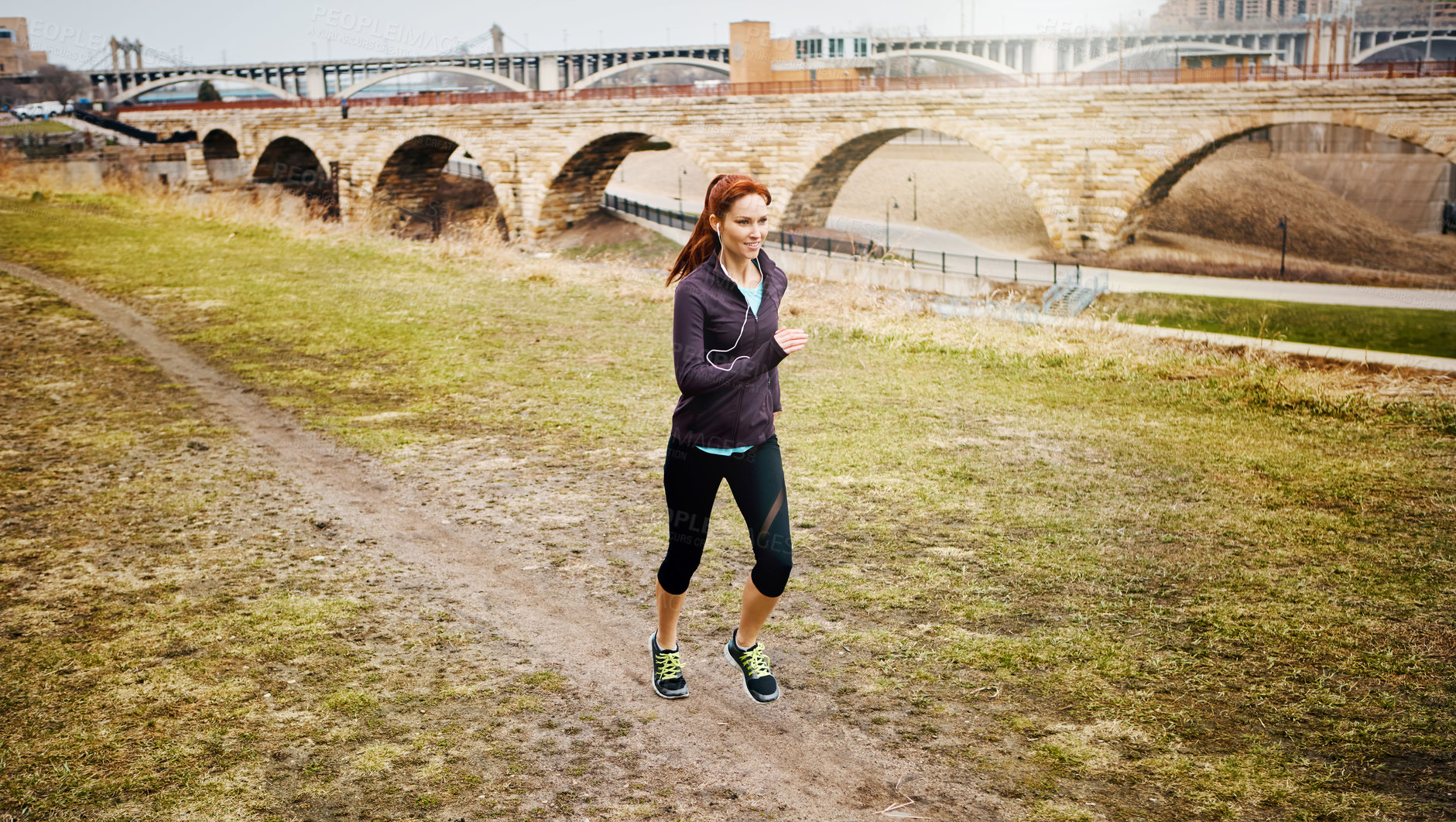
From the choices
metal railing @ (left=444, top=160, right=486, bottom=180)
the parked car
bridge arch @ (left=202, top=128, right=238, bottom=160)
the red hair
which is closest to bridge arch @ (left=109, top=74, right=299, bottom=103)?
the parked car

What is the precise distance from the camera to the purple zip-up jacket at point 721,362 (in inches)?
141

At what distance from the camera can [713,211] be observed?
3.71 m

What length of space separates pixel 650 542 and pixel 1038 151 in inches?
1035

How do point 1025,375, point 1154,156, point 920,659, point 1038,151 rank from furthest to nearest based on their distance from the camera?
point 1038,151, point 1154,156, point 1025,375, point 920,659

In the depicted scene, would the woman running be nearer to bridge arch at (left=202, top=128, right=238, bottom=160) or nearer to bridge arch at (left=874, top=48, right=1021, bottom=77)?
bridge arch at (left=202, top=128, right=238, bottom=160)

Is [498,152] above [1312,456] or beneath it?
above

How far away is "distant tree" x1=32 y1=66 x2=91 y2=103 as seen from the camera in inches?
3524

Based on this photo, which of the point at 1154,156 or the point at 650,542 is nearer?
the point at 650,542

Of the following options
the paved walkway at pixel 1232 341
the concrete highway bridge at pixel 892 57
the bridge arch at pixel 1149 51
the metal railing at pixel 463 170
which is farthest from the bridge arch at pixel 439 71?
the paved walkway at pixel 1232 341

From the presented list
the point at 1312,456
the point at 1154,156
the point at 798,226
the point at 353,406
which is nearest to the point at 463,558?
the point at 353,406

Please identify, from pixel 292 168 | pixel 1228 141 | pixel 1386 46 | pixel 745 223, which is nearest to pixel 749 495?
pixel 745 223

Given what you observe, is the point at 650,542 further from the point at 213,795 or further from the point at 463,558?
the point at 213,795

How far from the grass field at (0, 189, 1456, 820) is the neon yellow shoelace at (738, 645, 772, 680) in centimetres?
23

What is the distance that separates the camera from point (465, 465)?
23.7 feet
